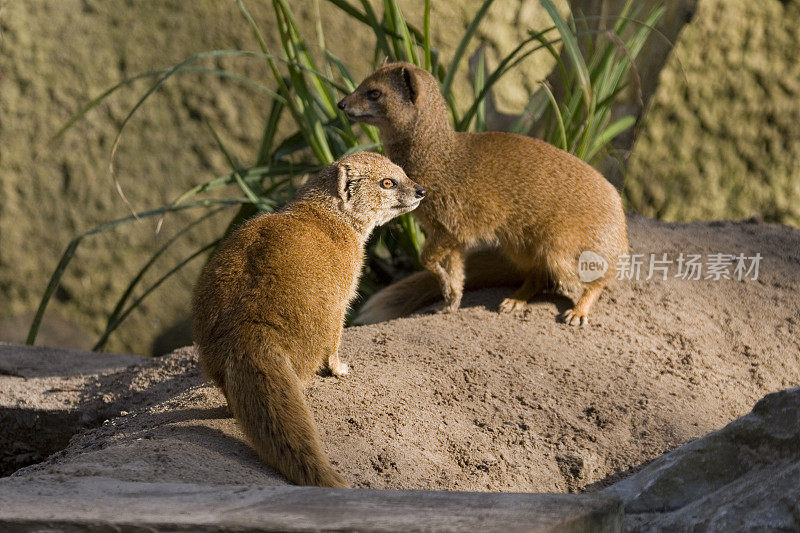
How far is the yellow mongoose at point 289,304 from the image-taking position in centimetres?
214

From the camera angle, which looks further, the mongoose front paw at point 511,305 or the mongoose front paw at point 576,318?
the mongoose front paw at point 511,305

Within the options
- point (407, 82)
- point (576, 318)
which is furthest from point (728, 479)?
point (407, 82)

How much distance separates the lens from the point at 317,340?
7.87 feet

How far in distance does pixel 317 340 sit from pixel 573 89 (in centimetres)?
215

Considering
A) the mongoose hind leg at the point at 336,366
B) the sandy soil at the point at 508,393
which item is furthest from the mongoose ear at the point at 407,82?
the mongoose hind leg at the point at 336,366

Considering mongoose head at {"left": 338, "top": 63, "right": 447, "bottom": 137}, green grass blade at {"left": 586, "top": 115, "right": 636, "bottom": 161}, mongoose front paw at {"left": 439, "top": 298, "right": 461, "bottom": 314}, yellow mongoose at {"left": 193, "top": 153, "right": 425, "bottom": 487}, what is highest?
mongoose head at {"left": 338, "top": 63, "right": 447, "bottom": 137}

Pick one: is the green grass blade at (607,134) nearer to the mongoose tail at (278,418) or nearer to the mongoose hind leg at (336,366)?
the mongoose hind leg at (336,366)

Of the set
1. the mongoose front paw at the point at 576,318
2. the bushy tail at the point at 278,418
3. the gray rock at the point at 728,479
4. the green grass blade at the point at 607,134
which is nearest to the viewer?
the gray rock at the point at 728,479

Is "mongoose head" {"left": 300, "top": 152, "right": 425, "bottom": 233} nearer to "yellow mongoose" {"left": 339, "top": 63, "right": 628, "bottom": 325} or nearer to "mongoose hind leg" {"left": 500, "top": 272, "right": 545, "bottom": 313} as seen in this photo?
"yellow mongoose" {"left": 339, "top": 63, "right": 628, "bottom": 325}

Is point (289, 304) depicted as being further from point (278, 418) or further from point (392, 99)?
point (392, 99)

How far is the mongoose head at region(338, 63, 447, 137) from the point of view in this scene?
132 inches

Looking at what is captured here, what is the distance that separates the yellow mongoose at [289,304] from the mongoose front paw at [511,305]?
71cm

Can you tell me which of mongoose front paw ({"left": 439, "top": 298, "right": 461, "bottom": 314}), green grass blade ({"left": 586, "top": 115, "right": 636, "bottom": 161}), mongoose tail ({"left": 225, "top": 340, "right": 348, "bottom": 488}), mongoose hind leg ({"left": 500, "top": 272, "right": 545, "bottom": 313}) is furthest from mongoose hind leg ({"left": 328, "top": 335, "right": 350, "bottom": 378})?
green grass blade ({"left": 586, "top": 115, "right": 636, "bottom": 161})

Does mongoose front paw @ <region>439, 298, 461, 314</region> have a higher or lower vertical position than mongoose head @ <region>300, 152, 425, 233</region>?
lower
